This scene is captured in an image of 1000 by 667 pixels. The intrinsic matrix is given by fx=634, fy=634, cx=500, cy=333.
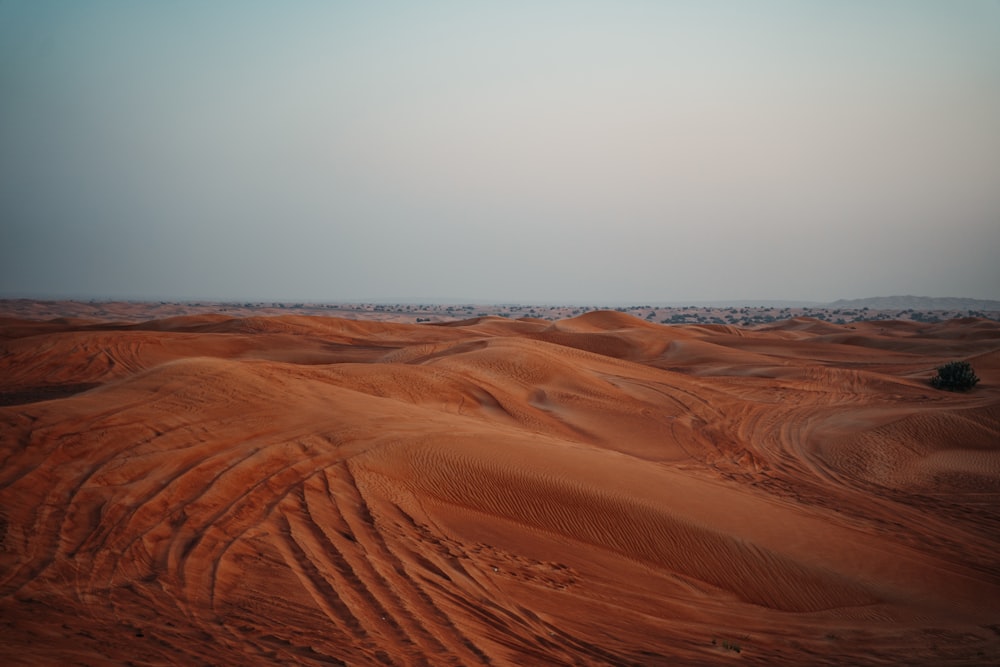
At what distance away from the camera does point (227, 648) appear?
464 centimetres

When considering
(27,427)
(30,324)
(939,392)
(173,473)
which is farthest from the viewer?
(30,324)

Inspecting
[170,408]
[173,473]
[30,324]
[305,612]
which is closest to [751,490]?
[305,612]

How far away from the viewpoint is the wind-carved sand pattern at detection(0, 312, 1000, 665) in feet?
17.2

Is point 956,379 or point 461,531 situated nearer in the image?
point 461,531

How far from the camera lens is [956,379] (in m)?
22.3

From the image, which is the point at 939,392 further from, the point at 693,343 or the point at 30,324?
the point at 30,324

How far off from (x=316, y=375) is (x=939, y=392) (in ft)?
65.9

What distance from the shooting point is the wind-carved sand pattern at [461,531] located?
17.2 ft

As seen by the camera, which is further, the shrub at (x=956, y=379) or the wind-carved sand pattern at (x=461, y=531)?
the shrub at (x=956, y=379)

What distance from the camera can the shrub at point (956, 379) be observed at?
22.1 m

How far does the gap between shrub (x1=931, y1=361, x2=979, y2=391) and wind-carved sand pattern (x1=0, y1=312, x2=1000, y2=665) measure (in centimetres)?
656

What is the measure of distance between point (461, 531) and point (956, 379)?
22093 mm

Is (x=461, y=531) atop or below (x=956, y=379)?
below

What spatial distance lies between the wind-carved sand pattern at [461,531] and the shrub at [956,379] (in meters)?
6.56
